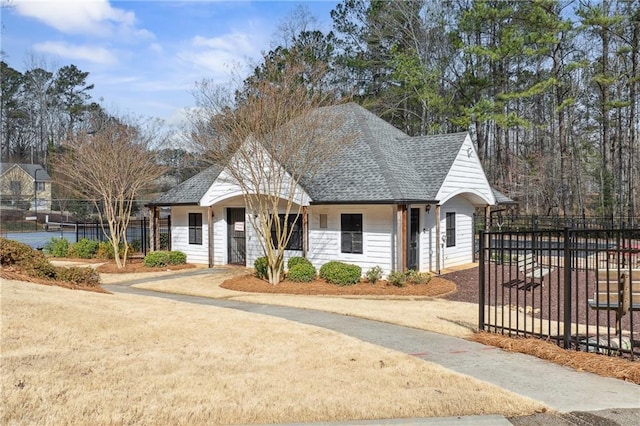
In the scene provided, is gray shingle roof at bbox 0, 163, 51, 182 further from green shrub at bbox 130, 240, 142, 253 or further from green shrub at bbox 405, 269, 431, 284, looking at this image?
green shrub at bbox 405, 269, 431, 284

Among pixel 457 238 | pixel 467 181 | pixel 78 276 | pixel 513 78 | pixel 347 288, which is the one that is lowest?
pixel 347 288

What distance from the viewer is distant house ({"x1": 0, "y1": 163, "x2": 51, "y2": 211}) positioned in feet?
179

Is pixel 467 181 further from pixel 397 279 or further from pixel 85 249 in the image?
pixel 85 249

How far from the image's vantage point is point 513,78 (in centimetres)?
3541

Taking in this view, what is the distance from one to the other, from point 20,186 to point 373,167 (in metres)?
54.7

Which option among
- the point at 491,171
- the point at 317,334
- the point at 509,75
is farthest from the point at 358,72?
the point at 317,334

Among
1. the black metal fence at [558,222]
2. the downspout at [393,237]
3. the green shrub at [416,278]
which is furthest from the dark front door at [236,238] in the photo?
the black metal fence at [558,222]

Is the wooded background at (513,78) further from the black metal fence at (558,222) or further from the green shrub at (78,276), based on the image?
the green shrub at (78,276)

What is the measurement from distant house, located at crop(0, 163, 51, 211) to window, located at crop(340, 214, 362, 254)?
46928 mm

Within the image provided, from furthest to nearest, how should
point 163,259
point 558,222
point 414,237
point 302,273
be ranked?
point 558,222, point 163,259, point 414,237, point 302,273

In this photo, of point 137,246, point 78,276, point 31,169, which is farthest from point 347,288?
point 31,169

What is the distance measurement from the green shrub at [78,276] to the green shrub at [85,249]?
40.3 ft

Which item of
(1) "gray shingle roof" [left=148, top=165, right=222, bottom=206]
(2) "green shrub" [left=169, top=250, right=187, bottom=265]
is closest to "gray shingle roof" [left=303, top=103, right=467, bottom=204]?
(1) "gray shingle roof" [left=148, top=165, right=222, bottom=206]

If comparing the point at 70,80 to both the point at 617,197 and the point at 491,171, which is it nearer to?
the point at 491,171
